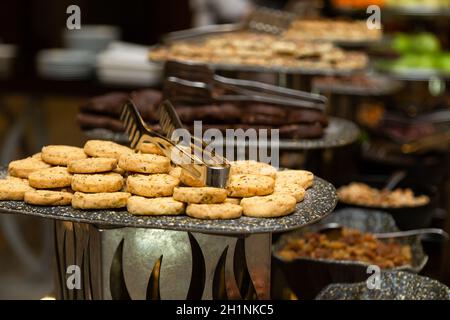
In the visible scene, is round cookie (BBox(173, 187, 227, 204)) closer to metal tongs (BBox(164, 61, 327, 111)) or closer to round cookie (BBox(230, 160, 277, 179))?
round cookie (BBox(230, 160, 277, 179))

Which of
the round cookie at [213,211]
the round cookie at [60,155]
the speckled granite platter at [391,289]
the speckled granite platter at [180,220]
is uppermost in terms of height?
the round cookie at [60,155]

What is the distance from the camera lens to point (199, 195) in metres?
1.51

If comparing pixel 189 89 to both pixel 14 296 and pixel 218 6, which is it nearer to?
pixel 14 296

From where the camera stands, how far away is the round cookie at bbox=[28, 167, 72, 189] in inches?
63.1

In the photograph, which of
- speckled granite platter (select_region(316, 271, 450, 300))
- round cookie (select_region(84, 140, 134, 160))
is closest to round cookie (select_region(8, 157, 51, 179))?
round cookie (select_region(84, 140, 134, 160))

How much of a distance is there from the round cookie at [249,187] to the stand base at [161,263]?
9cm

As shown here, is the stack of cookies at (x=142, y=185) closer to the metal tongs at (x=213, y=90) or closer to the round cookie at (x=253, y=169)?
the round cookie at (x=253, y=169)

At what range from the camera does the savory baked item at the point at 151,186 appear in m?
1.56

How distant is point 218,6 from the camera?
21.7 feet

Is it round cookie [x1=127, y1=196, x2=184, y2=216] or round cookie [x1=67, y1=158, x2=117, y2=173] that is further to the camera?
round cookie [x1=67, y1=158, x2=117, y2=173]

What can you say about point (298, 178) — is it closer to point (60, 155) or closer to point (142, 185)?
point (142, 185)

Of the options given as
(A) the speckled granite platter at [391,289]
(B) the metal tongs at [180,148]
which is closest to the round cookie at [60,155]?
(B) the metal tongs at [180,148]

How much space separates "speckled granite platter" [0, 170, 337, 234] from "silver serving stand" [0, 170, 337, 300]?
2.9 inches
